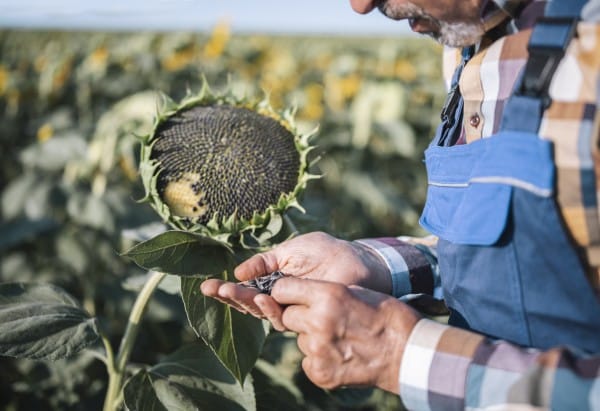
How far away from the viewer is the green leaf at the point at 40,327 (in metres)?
1.66

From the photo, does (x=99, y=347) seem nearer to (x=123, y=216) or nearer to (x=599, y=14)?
(x=123, y=216)

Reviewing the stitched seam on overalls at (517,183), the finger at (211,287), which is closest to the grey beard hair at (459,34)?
the stitched seam on overalls at (517,183)

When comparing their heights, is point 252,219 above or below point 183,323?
above

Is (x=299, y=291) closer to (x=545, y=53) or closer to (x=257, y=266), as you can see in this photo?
(x=257, y=266)

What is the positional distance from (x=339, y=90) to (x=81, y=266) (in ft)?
10.1

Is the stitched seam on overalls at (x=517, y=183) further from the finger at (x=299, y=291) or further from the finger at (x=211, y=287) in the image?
the finger at (x=211, y=287)

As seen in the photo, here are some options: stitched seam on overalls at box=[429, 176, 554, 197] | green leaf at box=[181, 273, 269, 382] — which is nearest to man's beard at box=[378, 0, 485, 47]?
stitched seam on overalls at box=[429, 176, 554, 197]

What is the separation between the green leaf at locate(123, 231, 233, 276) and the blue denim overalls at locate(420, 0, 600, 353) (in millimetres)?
548

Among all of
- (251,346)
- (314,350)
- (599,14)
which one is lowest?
(251,346)

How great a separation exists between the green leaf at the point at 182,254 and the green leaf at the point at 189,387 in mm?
329

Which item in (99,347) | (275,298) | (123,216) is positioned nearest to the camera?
(275,298)

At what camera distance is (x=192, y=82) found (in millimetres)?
A: 5383

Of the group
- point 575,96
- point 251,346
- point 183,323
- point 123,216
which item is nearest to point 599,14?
point 575,96

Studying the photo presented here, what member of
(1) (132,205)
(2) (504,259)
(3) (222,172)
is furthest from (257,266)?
(1) (132,205)
